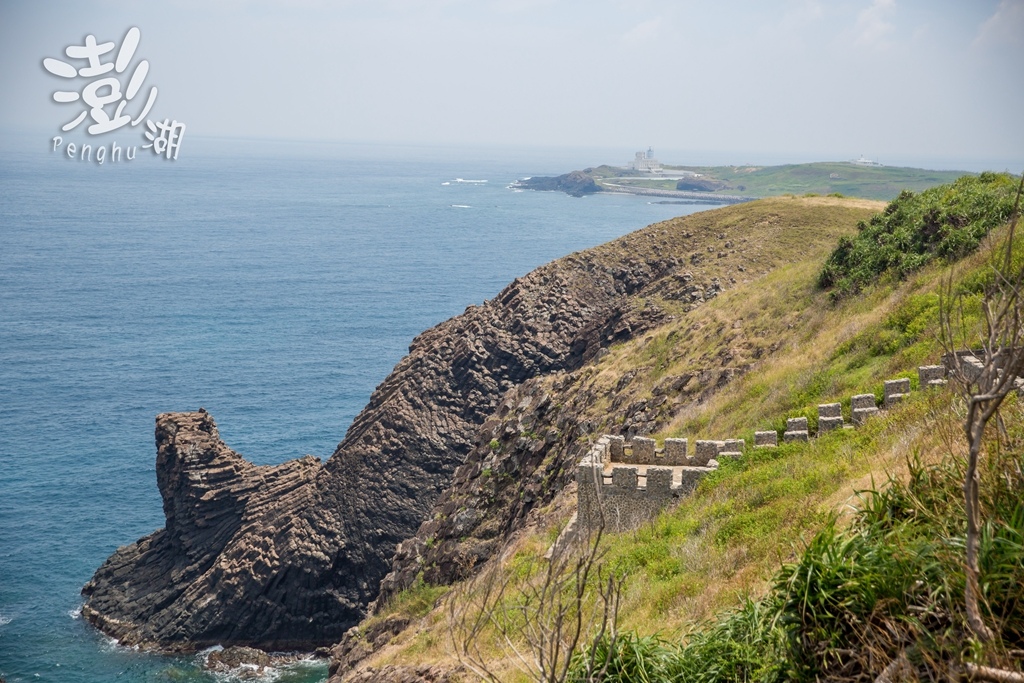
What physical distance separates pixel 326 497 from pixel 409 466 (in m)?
5.64

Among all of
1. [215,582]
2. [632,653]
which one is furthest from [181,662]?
[632,653]

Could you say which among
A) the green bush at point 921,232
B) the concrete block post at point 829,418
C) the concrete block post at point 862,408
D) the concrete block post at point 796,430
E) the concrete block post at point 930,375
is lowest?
the concrete block post at point 796,430

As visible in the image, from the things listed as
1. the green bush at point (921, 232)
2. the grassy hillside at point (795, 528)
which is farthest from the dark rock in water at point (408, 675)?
the green bush at point (921, 232)

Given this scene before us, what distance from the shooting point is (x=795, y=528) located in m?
15.4

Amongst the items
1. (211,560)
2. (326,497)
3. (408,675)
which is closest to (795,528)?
(408,675)

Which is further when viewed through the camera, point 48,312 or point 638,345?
point 48,312

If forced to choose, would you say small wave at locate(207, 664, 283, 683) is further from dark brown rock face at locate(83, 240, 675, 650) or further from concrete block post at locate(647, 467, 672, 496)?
concrete block post at locate(647, 467, 672, 496)

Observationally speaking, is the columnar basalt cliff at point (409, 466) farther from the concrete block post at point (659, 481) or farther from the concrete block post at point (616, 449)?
the concrete block post at point (659, 481)

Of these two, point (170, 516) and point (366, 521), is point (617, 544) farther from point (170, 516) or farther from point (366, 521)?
point (170, 516)

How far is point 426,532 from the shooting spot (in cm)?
4872

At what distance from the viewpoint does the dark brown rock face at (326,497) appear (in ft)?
191

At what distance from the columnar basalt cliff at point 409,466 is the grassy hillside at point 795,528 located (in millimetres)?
8743

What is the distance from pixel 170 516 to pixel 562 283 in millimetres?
31102

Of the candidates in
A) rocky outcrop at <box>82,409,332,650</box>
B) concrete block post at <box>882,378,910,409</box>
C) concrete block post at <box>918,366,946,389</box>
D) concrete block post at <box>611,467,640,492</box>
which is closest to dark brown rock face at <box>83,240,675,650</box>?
rocky outcrop at <box>82,409,332,650</box>
